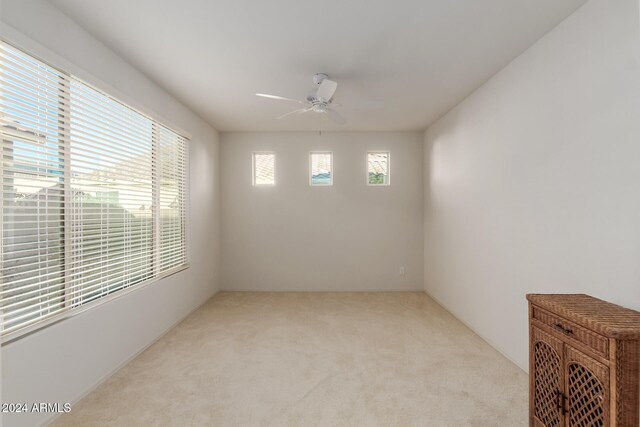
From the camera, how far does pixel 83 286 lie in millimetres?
2215

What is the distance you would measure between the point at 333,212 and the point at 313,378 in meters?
3.03

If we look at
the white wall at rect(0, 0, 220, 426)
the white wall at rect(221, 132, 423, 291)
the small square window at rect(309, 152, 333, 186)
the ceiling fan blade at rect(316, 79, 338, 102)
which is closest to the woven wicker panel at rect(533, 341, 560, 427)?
the ceiling fan blade at rect(316, 79, 338, 102)

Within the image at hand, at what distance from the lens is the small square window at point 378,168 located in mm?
5125

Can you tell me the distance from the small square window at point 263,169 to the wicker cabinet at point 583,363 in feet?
13.7

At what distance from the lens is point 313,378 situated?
95.6 inches

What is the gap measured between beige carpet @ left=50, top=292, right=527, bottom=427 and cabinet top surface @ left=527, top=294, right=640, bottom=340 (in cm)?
88

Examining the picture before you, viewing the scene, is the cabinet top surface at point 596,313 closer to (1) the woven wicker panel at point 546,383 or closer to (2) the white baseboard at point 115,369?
(1) the woven wicker panel at point 546,383

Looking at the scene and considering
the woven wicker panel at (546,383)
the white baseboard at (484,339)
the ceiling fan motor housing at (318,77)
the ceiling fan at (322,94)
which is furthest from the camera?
the ceiling fan motor housing at (318,77)

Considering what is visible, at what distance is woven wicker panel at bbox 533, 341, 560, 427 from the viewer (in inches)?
64.5

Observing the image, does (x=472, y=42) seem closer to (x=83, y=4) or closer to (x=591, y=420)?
(x=591, y=420)

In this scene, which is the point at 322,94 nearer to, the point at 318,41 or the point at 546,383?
the point at 318,41

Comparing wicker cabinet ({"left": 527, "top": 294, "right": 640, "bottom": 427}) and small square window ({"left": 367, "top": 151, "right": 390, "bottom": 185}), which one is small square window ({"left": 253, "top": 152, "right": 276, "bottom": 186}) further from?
wicker cabinet ({"left": 527, "top": 294, "right": 640, "bottom": 427})

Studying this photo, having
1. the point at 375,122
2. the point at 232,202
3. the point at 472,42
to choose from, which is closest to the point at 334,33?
the point at 472,42

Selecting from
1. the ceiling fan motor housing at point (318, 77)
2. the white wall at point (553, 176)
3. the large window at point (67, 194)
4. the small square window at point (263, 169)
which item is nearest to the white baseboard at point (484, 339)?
the white wall at point (553, 176)
